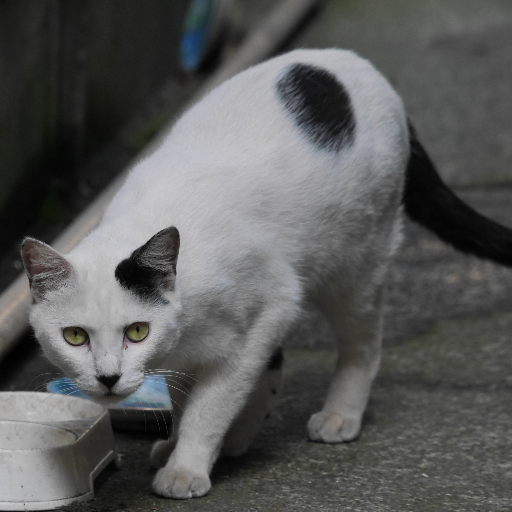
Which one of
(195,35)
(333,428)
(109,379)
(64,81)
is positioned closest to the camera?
(109,379)

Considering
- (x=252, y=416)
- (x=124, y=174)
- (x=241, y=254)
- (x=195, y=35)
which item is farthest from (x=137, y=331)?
(x=195, y=35)

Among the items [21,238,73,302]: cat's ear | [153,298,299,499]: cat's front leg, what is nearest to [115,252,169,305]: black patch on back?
[21,238,73,302]: cat's ear

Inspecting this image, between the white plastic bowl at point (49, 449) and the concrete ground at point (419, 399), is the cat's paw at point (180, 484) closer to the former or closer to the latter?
the concrete ground at point (419, 399)

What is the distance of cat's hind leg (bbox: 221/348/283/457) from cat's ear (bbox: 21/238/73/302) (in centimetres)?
99

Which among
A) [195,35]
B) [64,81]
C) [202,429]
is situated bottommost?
[195,35]

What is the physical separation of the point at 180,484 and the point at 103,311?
694 mm

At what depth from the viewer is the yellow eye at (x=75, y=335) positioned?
2.33m

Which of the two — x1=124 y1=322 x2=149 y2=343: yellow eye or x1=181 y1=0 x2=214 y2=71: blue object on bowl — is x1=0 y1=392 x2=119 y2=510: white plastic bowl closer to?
x1=124 y1=322 x2=149 y2=343: yellow eye

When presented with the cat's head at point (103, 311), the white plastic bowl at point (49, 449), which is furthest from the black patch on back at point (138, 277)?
the white plastic bowl at point (49, 449)

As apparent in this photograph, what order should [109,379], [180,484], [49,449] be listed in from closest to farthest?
1. [109,379]
2. [49,449]
3. [180,484]

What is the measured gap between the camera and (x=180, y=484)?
2658 millimetres

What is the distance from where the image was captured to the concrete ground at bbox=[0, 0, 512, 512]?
2766mm

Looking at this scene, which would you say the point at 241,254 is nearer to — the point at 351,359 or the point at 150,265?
the point at 150,265

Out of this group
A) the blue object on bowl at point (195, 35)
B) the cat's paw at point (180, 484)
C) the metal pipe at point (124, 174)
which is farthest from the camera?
the blue object on bowl at point (195, 35)
